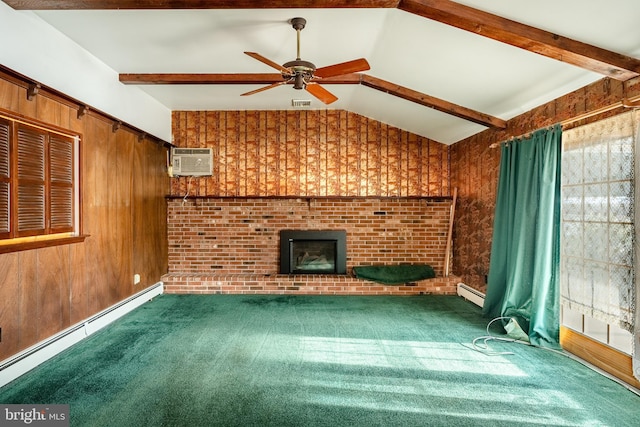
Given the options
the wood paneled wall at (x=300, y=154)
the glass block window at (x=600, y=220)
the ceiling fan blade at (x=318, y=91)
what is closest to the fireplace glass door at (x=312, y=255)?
the wood paneled wall at (x=300, y=154)

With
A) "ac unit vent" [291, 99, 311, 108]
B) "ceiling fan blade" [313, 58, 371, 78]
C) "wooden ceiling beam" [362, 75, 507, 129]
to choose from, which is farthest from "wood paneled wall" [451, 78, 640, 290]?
"ac unit vent" [291, 99, 311, 108]

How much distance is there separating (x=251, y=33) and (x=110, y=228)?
8.38 ft

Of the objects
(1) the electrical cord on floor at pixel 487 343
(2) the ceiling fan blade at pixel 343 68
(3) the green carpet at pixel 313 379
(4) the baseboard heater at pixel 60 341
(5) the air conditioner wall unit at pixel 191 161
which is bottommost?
(3) the green carpet at pixel 313 379

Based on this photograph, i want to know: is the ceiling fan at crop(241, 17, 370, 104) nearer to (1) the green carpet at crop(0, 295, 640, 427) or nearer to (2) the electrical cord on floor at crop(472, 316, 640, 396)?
(1) the green carpet at crop(0, 295, 640, 427)

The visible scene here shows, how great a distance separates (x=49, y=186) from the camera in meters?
2.90

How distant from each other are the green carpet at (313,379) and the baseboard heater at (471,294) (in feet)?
1.89

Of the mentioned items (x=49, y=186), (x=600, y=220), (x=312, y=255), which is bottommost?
(x=312, y=255)

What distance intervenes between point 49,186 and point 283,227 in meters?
2.99

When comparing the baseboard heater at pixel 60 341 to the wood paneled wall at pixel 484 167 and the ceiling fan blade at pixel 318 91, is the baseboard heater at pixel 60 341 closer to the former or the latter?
the ceiling fan blade at pixel 318 91

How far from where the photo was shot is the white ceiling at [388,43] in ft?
7.35

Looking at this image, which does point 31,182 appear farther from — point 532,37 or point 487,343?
point 487,343

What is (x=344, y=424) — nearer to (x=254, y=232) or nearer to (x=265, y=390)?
(x=265, y=390)

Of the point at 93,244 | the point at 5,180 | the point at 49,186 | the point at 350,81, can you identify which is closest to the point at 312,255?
the point at 350,81

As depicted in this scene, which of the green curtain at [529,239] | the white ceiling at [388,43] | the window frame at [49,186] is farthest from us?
the green curtain at [529,239]
